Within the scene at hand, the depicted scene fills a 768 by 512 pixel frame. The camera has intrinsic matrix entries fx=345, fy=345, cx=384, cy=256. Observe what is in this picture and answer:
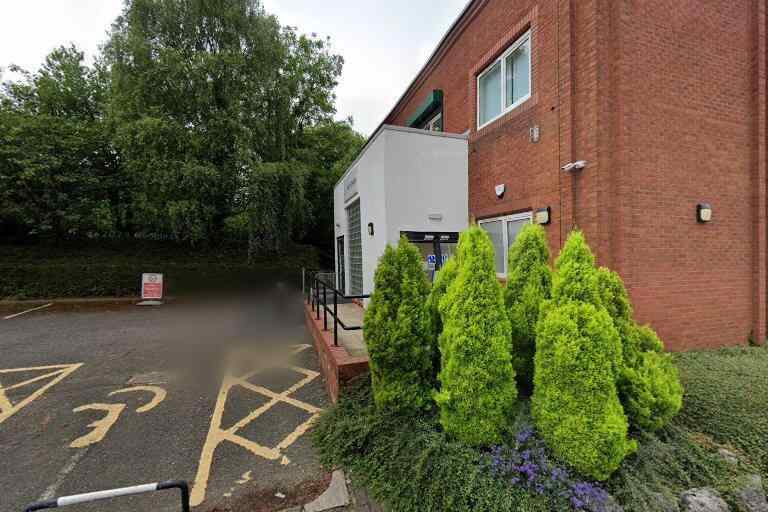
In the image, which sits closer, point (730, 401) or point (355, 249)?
point (730, 401)

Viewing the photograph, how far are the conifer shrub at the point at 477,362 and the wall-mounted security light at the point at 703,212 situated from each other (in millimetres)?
4714

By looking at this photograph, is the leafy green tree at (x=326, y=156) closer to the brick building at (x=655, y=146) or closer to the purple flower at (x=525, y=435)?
the brick building at (x=655, y=146)

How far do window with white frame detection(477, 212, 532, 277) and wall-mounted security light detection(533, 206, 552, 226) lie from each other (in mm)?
410

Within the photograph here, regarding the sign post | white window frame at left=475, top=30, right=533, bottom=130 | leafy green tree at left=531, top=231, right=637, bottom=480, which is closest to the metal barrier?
leafy green tree at left=531, top=231, right=637, bottom=480

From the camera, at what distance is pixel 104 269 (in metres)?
15.2

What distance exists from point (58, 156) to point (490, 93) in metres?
18.6

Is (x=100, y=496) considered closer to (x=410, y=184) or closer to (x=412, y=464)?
(x=412, y=464)

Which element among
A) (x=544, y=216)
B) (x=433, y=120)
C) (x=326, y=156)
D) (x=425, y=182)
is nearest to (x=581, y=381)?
(x=544, y=216)

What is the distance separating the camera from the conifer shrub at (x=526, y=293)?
3.37m

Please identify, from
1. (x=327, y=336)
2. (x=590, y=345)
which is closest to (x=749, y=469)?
(x=590, y=345)

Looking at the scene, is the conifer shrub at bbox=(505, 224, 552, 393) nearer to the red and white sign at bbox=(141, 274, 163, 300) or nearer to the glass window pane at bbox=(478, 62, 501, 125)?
the glass window pane at bbox=(478, 62, 501, 125)

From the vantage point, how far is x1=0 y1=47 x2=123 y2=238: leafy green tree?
1462 centimetres

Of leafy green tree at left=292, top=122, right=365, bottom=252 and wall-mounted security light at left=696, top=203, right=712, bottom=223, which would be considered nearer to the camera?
wall-mounted security light at left=696, top=203, right=712, bottom=223

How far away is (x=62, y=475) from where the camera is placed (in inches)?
131
